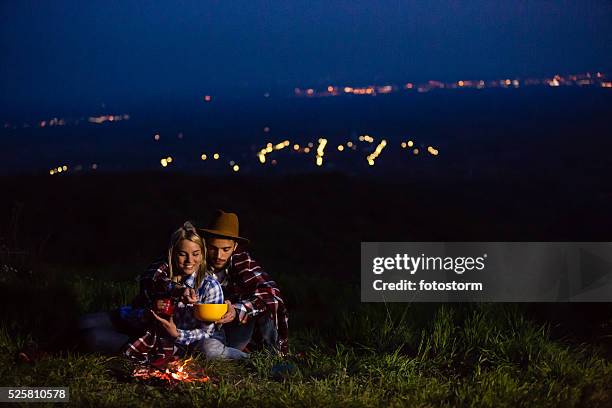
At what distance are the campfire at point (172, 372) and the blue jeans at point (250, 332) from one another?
48 cm

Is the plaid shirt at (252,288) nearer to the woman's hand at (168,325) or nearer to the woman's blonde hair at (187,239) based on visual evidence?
the woman's blonde hair at (187,239)

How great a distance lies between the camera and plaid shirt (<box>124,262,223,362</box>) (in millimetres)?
6336

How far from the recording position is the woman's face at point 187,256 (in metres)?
6.13

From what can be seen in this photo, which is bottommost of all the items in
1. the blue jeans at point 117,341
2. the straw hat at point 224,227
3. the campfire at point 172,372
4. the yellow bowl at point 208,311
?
the campfire at point 172,372

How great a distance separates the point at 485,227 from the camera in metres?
18.2

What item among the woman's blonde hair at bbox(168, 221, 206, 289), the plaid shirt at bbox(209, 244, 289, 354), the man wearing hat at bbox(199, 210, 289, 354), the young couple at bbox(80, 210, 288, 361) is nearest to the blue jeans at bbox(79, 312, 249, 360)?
the young couple at bbox(80, 210, 288, 361)

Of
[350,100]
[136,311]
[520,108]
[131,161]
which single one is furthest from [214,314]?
[350,100]

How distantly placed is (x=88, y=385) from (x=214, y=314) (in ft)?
3.41

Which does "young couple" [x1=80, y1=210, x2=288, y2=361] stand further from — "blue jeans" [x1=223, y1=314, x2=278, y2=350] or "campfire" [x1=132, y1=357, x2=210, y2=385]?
"campfire" [x1=132, y1=357, x2=210, y2=385]

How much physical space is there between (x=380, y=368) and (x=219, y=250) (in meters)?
1.48

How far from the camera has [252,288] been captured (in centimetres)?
676

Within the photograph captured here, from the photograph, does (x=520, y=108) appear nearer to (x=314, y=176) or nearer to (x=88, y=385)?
(x=314, y=176)

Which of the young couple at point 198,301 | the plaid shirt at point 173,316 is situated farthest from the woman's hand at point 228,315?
the plaid shirt at point 173,316

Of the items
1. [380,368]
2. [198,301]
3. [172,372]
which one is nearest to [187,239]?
[198,301]
